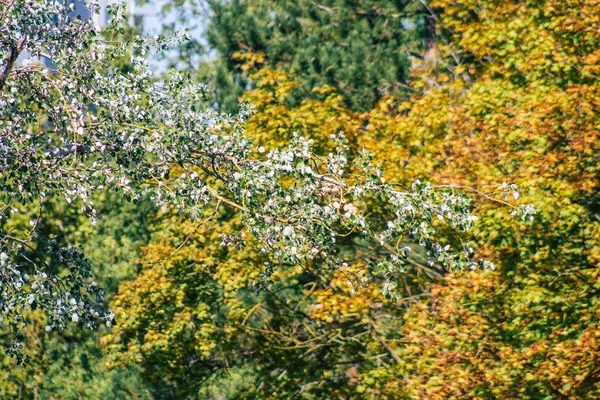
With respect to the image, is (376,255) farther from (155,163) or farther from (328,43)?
(155,163)

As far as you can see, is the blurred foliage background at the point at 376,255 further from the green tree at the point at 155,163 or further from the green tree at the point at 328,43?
the green tree at the point at 155,163

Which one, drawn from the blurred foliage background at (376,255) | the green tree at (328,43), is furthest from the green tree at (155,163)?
the green tree at (328,43)

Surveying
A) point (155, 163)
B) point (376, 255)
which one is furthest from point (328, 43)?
point (155, 163)

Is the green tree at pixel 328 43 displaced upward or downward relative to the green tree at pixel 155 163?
downward

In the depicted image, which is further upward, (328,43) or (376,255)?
(328,43)

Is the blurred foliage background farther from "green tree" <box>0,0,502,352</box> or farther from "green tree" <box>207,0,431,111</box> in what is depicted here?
"green tree" <box>0,0,502,352</box>

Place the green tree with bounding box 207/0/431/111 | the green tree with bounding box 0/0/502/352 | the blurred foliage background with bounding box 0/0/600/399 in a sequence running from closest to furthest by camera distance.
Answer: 1. the green tree with bounding box 0/0/502/352
2. the blurred foliage background with bounding box 0/0/600/399
3. the green tree with bounding box 207/0/431/111

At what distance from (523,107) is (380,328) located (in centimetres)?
567

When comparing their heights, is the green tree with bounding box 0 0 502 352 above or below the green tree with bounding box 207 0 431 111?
above

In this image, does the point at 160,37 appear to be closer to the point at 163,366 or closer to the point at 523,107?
the point at 523,107

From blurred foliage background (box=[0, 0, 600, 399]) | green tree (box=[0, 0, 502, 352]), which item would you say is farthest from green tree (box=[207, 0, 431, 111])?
green tree (box=[0, 0, 502, 352])

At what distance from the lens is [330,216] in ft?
25.7

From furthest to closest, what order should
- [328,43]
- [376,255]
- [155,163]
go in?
[328,43], [376,255], [155,163]

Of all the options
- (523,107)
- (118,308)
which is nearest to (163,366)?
(118,308)
